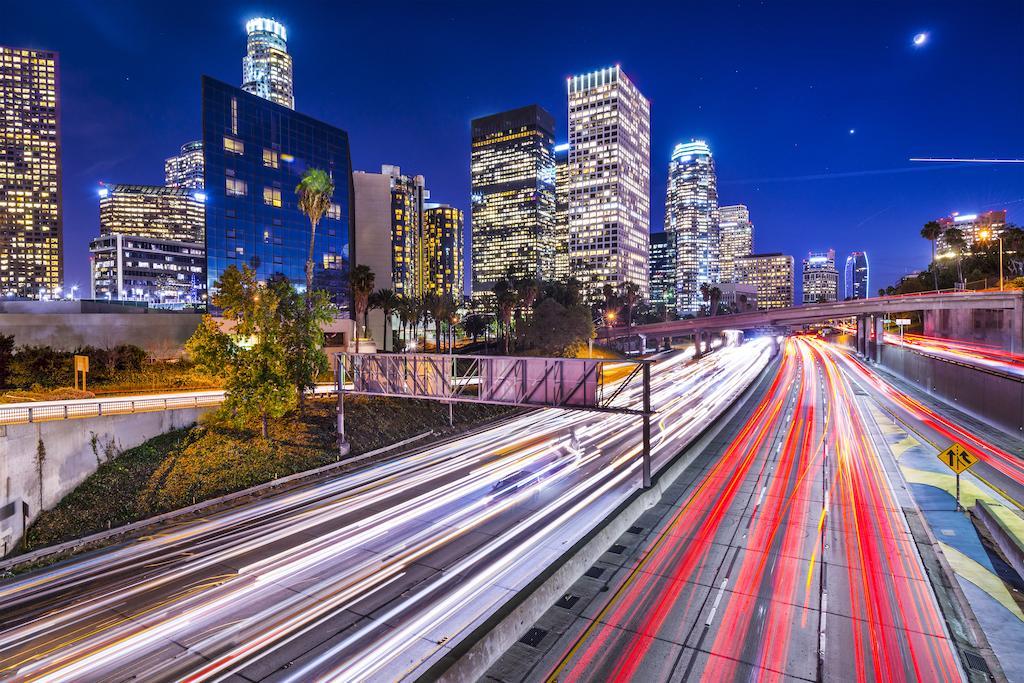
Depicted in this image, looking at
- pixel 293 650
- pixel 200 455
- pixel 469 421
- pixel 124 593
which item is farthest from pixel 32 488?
pixel 469 421

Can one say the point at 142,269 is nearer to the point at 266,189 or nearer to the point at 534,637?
the point at 266,189

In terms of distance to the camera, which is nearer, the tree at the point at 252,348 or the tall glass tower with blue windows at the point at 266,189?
the tree at the point at 252,348

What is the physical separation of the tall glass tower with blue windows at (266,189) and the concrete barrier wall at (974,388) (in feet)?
263

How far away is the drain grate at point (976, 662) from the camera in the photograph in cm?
1097

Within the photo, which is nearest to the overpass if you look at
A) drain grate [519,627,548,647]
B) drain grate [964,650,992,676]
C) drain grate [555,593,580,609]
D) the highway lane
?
the highway lane

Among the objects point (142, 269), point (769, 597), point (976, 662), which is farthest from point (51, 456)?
point (142, 269)

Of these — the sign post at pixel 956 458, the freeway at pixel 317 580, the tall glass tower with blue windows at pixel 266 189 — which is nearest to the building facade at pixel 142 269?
the tall glass tower with blue windows at pixel 266 189

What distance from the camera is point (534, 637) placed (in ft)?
40.7

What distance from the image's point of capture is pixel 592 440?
34.3 metres

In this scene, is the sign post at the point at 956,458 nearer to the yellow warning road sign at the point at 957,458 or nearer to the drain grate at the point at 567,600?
the yellow warning road sign at the point at 957,458

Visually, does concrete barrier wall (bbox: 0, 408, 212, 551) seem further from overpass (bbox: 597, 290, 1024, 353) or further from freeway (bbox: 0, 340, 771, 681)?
overpass (bbox: 597, 290, 1024, 353)

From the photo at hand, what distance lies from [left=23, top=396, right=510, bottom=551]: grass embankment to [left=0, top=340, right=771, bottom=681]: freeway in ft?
11.2

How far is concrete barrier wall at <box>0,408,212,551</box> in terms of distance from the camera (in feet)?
63.6

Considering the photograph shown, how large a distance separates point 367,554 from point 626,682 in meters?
10.2
